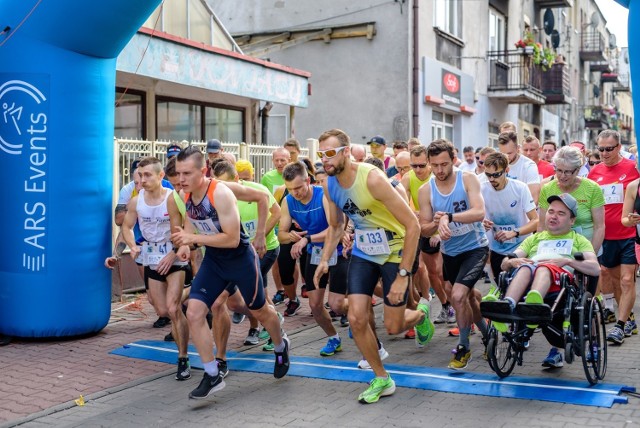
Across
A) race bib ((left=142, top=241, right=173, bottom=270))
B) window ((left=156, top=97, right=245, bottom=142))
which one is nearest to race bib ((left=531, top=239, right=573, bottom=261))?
race bib ((left=142, top=241, right=173, bottom=270))

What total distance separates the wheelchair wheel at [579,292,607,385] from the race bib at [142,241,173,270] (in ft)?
11.7

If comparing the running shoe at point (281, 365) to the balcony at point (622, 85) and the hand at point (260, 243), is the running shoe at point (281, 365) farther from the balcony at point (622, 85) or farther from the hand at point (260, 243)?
the balcony at point (622, 85)

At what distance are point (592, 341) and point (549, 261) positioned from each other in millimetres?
684

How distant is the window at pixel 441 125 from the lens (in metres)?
22.7

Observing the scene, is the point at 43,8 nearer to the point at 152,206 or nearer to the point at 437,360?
the point at 152,206

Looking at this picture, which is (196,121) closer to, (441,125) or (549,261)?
(441,125)

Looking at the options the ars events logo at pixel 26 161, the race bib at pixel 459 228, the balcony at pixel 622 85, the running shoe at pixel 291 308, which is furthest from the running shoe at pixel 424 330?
the balcony at pixel 622 85

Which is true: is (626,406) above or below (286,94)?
below

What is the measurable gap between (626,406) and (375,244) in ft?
6.83

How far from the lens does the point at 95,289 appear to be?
8.45 metres

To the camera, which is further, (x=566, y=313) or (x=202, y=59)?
(x=202, y=59)

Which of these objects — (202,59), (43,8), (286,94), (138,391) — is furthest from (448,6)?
(138,391)

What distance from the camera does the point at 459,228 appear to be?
286 inches

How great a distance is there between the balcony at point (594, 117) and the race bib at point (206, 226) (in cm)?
4283
